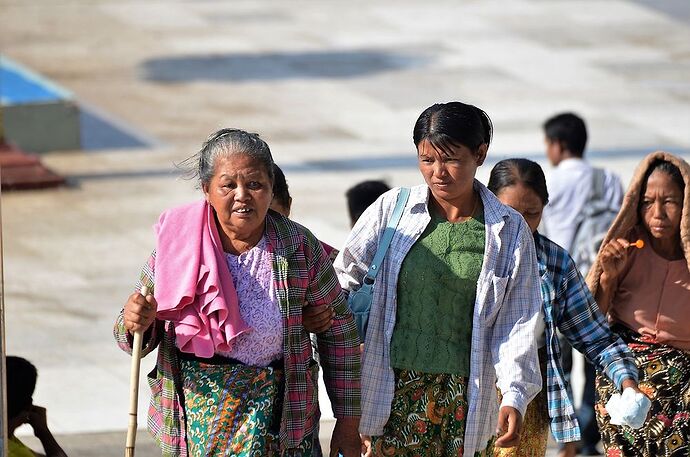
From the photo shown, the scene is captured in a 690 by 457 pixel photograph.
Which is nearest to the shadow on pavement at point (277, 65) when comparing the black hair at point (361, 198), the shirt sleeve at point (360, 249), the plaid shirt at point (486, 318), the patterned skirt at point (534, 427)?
the black hair at point (361, 198)

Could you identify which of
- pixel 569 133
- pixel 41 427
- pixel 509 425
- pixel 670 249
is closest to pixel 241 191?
pixel 509 425

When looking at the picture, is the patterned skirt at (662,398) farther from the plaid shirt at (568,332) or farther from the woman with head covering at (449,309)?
the woman with head covering at (449,309)

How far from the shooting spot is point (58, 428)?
790 cm

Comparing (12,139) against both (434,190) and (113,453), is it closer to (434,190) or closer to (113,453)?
(113,453)

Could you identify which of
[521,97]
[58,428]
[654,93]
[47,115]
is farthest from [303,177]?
[58,428]

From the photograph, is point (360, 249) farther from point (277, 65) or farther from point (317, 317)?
point (277, 65)

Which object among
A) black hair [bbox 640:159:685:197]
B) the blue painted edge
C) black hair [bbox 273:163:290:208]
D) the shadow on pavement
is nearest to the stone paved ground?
the shadow on pavement

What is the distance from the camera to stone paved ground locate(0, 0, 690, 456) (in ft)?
34.2

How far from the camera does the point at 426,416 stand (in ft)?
15.6

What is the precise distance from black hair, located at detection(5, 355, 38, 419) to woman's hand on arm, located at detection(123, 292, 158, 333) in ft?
4.13

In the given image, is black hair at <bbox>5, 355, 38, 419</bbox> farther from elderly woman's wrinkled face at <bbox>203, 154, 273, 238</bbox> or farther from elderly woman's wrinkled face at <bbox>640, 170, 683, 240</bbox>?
elderly woman's wrinkled face at <bbox>640, 170, 683, 240</bbox>

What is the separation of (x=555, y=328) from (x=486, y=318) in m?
0.63

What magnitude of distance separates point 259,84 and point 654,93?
4.88 meters

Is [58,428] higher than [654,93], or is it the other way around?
[654,93]
